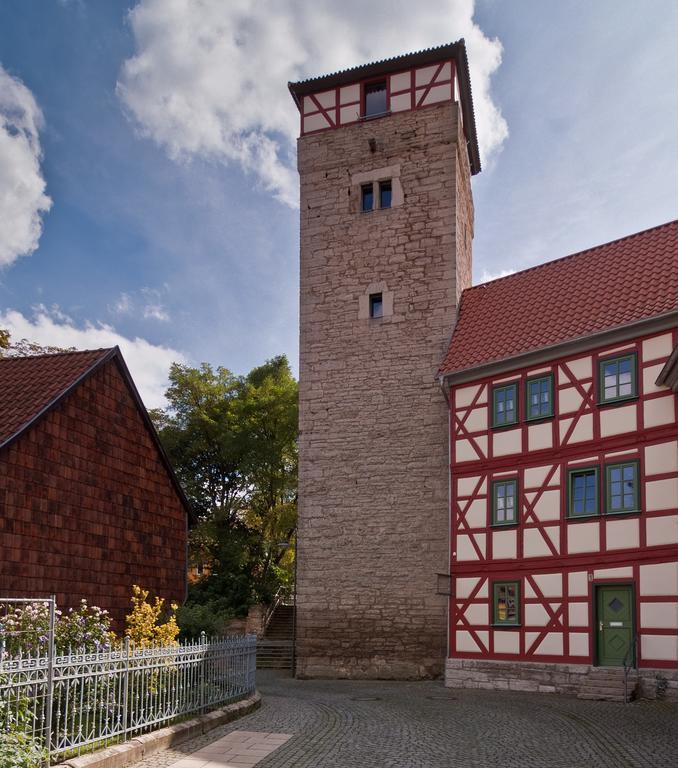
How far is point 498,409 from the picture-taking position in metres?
19.8

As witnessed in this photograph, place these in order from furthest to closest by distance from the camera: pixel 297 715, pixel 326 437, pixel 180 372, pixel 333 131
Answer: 1. pixel 180 372
2. pixel 333 131
3. pixel 326 437
4. pixel 297 715

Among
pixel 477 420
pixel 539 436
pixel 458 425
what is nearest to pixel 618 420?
pixel 539 436

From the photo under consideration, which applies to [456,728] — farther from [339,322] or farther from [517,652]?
[339,322]

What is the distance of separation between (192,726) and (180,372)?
28970 mm

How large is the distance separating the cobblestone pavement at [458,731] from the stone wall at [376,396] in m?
4.08

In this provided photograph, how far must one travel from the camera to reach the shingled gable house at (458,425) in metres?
16.9

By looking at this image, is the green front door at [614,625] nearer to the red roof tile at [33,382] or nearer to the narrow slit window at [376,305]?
the narrow slit window at [376,305]

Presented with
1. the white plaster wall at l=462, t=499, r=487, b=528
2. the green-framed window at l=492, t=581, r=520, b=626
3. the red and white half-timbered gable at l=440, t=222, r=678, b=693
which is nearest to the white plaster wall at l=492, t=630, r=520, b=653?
the red and white half-timbered gable at l=440, t=222, r=678, b=693

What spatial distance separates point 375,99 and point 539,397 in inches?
415

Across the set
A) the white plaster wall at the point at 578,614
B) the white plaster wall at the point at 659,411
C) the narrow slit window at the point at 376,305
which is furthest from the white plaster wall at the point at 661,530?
the narrow slit window at the point at 376,305

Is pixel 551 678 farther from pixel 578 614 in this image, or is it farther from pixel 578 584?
pixel 578 584

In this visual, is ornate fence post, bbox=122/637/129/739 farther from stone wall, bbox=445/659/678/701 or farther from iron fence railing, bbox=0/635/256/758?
stone wall, bbox=445/659/678/701

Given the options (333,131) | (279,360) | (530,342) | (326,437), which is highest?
(333,131)

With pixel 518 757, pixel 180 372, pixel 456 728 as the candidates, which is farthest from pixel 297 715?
pixel 180 372
